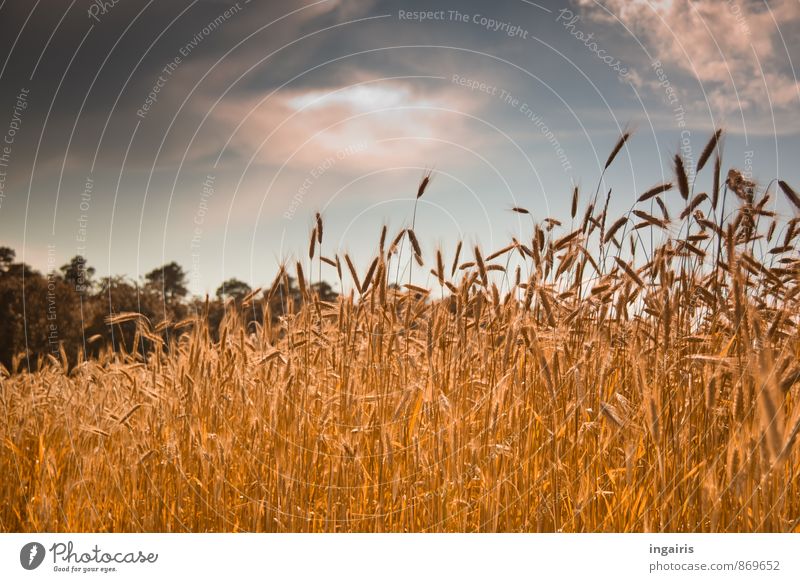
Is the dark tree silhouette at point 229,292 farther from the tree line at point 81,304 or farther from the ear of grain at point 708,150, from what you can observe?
the ear of grain at point 708,150

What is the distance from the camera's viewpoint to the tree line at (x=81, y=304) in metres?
2.71

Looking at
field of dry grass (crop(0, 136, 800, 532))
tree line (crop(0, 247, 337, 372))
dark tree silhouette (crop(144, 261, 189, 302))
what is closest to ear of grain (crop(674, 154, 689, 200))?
field of dry grass (crop(0, 136, 800, 532))

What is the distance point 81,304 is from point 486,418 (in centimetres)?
212

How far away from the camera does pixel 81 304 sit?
2.61 metres

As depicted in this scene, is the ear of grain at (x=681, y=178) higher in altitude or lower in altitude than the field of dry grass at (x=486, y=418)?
higher

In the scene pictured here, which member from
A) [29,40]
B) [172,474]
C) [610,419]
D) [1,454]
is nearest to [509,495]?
[610,419]

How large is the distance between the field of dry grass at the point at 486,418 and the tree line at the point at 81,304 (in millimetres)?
268

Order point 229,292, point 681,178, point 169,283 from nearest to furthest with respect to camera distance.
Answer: point 681,178 → point 229,292 → point 169,283

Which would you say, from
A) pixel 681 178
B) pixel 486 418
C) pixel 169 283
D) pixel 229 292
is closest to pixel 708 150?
pixel 681 178

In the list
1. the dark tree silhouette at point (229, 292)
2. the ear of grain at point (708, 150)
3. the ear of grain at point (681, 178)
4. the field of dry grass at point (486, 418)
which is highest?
the ear of grain at point (708, 150)

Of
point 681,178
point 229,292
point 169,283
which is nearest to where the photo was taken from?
point 681,178

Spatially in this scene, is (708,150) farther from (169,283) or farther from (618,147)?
(169,283)

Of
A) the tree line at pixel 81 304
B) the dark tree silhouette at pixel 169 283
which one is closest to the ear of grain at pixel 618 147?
the tree line at pixel 81 304

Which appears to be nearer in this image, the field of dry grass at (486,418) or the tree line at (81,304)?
the field of dry grass at (486,418)
